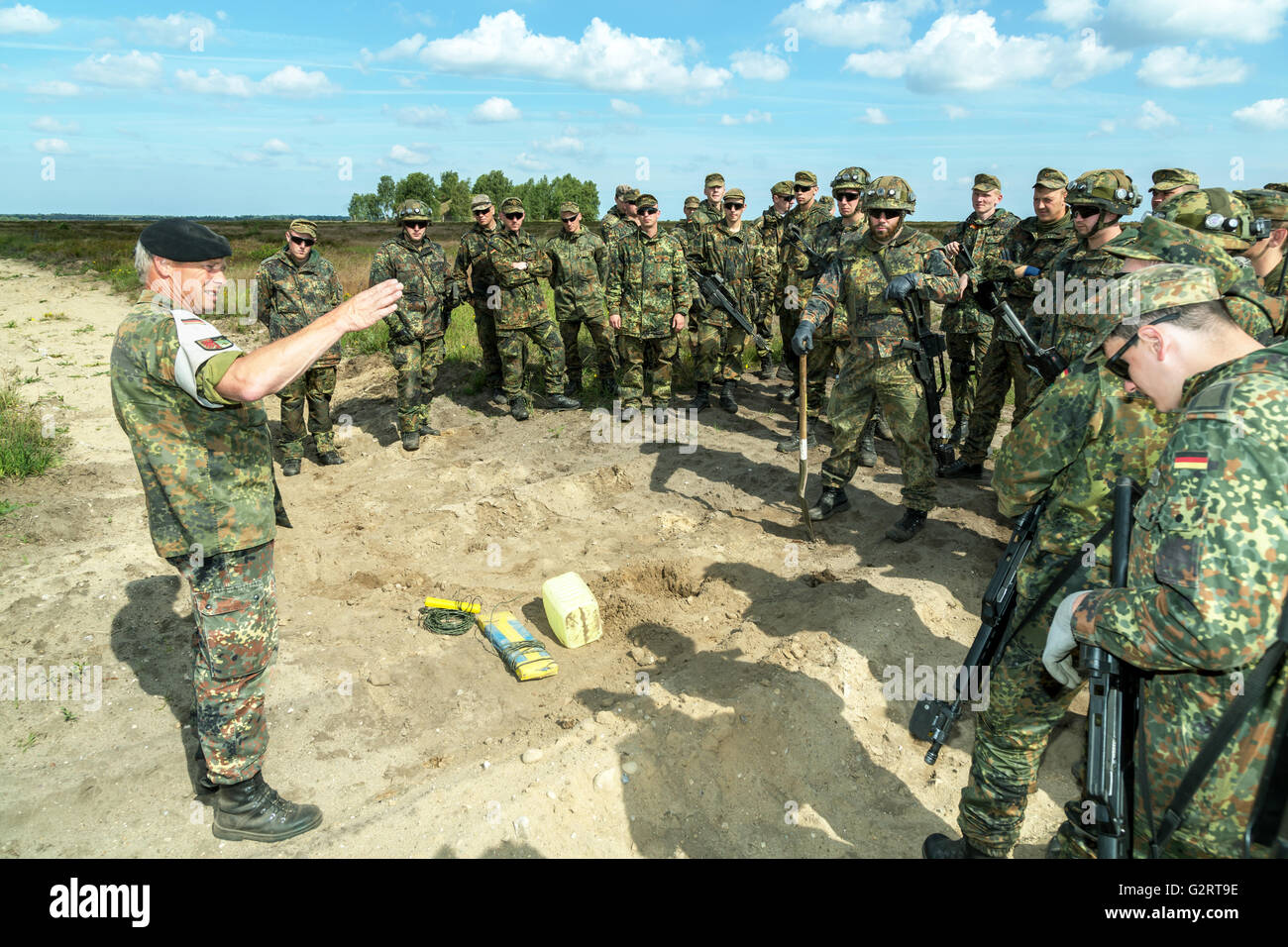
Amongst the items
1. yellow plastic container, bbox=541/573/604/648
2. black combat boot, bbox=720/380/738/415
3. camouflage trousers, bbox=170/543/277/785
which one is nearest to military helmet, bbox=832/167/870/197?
black combat boot, bbox=720/380/738/415

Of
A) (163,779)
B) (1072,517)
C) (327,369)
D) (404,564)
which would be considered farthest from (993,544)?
(327,369)

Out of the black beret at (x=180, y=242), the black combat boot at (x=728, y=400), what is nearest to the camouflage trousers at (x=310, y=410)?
the black combat boot at (x=728, y=400)

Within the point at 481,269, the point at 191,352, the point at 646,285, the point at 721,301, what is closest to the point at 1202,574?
the point at 191,352

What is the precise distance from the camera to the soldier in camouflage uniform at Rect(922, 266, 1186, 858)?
8.97 ft

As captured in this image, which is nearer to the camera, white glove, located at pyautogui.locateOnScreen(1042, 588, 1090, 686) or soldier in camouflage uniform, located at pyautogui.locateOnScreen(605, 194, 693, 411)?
white glove, located at pyautogui.locateOnScreen(1042, 588, 1090, 686)

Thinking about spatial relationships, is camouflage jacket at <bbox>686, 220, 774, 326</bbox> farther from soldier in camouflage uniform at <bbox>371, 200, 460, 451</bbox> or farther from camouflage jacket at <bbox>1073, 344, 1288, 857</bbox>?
camouflage jacket at <bbox>1073, 344, 1288, 857</bbox>

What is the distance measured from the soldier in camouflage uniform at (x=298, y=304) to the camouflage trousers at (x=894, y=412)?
526 centimetres

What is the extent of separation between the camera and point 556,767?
3684 millimetres

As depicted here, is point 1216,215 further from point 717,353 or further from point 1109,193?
point 717,353

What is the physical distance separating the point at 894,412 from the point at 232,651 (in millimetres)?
4765

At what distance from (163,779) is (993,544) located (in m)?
5.63

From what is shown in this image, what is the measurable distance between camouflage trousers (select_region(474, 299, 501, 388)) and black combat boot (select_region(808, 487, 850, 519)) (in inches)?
192

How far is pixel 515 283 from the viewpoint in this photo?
9.10 m

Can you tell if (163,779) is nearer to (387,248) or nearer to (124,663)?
(124,663)
